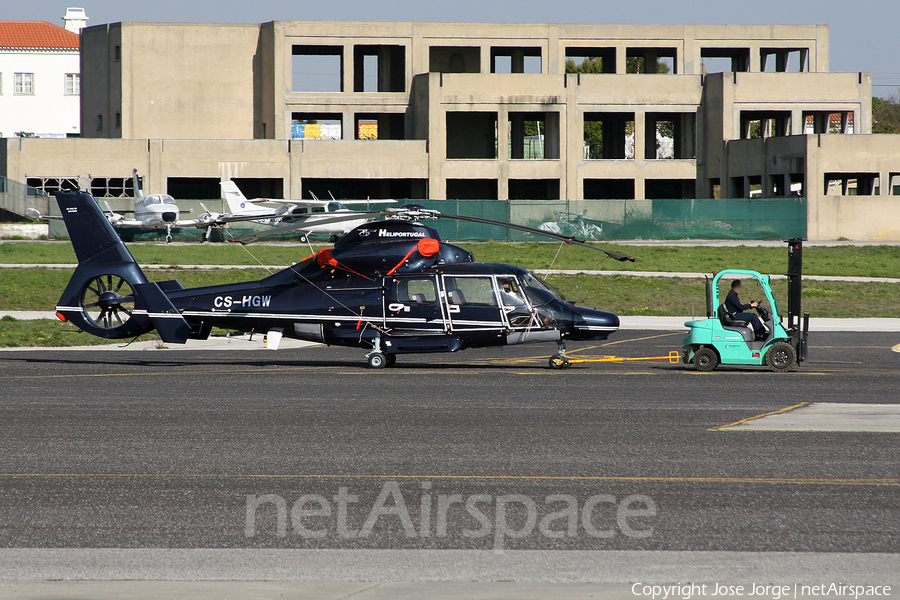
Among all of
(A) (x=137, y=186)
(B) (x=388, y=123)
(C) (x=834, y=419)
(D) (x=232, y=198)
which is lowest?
(C) (x=834, y=419)

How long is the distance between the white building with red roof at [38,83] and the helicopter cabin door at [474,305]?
88729 millimetres

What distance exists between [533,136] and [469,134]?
64.9 ft

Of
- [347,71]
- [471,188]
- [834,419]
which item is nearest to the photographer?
[834,419]

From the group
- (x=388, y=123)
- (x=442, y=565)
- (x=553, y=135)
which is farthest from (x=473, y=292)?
(x=388, y=123)

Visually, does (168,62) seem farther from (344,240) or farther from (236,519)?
(236,519)

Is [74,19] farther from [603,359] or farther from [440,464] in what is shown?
[440,464]

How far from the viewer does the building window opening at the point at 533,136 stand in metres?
66.2

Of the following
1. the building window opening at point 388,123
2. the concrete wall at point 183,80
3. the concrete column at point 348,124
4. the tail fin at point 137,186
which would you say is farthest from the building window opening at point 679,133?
the tail fin at point 137,186

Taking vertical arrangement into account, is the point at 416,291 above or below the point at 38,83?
below

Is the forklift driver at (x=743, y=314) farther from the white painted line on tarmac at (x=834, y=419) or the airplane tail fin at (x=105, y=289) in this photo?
the airplane tail fin at (x=105, y=289)

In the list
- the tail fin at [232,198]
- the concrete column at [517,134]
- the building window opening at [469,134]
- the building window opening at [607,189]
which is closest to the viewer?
the tail fin at [232,198]

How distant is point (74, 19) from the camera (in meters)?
114

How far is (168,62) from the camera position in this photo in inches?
2621

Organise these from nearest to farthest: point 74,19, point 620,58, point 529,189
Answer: point 620,58 < point 529,189 < point 74,19
